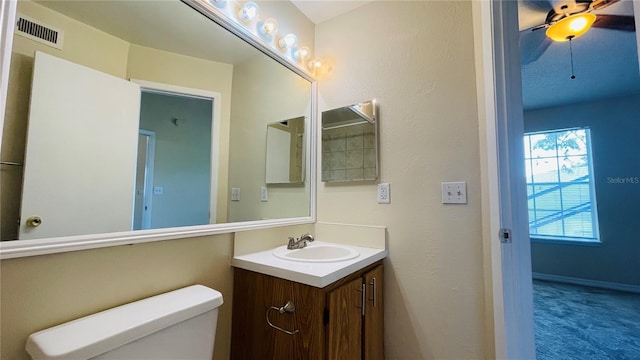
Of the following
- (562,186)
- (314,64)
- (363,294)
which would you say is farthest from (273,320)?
(562,186)

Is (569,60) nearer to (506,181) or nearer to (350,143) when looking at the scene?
(506,181)

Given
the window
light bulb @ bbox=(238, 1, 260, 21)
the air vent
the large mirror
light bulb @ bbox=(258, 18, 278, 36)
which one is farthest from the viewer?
the window

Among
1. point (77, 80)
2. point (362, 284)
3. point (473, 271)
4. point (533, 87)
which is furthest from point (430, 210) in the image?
point (533, 87)

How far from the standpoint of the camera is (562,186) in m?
3.19

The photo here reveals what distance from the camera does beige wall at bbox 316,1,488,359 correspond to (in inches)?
46.8

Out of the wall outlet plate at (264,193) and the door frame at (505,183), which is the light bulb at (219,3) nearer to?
the wall outlet plate at (264,193)

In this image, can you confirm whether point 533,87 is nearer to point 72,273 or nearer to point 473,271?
point 473,271

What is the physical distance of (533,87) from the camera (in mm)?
2787

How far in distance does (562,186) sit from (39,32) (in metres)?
4.75

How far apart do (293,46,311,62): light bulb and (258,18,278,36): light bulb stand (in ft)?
0.78

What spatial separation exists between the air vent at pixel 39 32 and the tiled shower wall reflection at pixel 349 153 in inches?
51.4

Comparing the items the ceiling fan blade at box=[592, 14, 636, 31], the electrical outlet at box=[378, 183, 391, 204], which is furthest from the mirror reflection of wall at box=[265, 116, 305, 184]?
the ceiling fan blade at box=[592, 14, 636, 31]

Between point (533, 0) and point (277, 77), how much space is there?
1679 millimetres

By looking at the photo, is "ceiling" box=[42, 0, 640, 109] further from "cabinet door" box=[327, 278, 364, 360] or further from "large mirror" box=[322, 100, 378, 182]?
"cabinet door" box=[327, 278, 364, 360]
